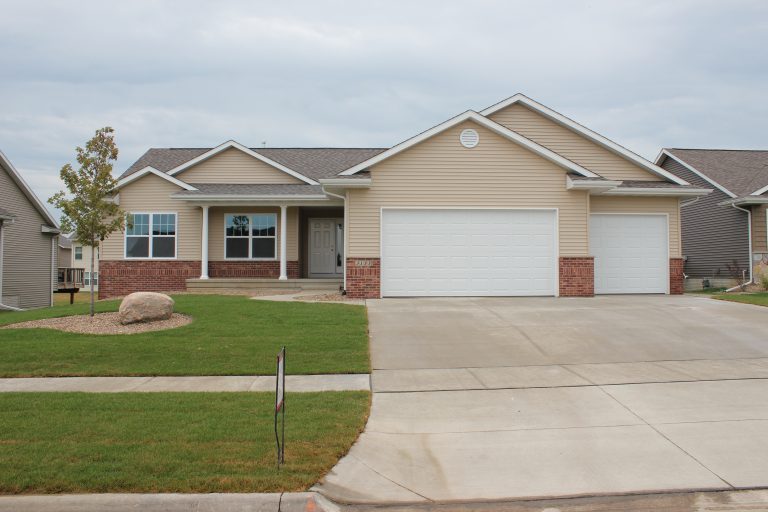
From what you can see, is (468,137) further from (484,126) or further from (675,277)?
(675,277)

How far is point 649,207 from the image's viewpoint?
18.1 meters

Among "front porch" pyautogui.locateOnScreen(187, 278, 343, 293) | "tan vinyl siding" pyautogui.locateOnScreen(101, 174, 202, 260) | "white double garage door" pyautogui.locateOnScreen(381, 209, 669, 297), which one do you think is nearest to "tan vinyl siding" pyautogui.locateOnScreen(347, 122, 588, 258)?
"white double garage door" pyautogui.locateOnScreen(381, 209, 669, 297)

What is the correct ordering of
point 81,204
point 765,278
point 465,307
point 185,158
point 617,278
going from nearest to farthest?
point 81,204 < point 465,307 < point 617,278 < point 765,278 < point 185,158

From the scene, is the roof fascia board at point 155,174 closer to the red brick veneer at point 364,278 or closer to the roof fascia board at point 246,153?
the roof fascia board at point 246,153

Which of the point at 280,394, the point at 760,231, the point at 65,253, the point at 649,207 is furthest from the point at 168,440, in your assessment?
the point at 65,253

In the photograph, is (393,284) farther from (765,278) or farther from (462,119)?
(765,278)

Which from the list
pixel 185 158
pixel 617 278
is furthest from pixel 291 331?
pixel 185 158

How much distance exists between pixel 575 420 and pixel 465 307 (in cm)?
745

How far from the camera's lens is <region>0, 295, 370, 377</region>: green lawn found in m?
9.00

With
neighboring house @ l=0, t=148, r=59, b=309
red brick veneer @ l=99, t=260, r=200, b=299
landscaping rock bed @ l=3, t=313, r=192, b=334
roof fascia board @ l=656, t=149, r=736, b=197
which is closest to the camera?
landscaping rock bed @ l=3, t=313, r=192, b=334

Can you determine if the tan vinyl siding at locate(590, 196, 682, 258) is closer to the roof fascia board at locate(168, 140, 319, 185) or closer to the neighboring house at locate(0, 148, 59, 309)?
the roof fascia board at locate(168, 140, 319, 185)

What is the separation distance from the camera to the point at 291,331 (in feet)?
36.7

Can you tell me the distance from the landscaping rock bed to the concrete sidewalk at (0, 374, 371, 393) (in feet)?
9.79

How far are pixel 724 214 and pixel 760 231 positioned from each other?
1.75 meters
